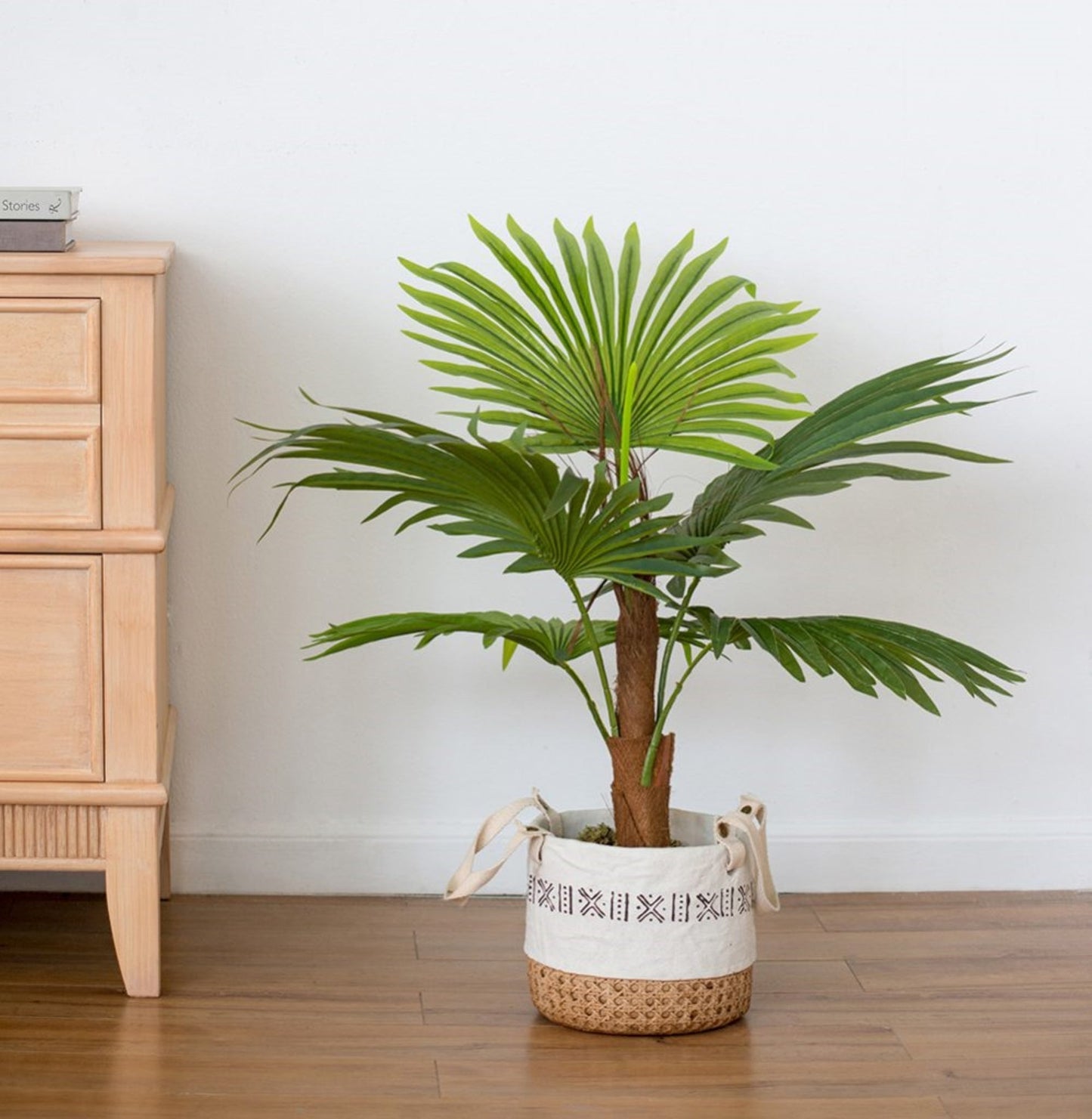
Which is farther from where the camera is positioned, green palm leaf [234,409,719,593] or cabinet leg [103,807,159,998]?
cabinet leg [103,807,159,998]

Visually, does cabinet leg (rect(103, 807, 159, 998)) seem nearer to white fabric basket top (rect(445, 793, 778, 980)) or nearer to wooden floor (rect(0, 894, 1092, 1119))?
wooden floor (rect(0, 894, 1092, 1119))

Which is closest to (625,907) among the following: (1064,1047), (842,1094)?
(842,1094)

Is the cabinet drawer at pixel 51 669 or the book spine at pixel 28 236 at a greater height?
the book spine at pixel 28 236

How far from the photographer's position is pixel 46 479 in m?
2.03

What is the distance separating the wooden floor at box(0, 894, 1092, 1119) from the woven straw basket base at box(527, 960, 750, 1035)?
21 mm

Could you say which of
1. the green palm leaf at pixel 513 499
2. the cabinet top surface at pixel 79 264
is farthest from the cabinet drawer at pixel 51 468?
the green palm leaf at pixel 513 499

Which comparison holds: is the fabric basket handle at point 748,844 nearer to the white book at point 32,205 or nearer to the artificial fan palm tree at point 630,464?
the artificial fan palm tree at point 630,464

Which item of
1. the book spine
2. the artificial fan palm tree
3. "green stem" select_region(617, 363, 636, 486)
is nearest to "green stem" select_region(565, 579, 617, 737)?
the artificial fan palm tree

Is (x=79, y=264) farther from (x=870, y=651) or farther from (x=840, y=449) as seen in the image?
(x=870, y=651)

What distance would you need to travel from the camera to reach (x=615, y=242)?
247 cm

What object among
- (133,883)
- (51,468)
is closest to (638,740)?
(133,883)

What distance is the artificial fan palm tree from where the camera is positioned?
1.85 metres

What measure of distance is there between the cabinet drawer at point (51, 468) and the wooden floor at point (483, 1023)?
2.06 ft

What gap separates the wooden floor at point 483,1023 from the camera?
1828 mm
